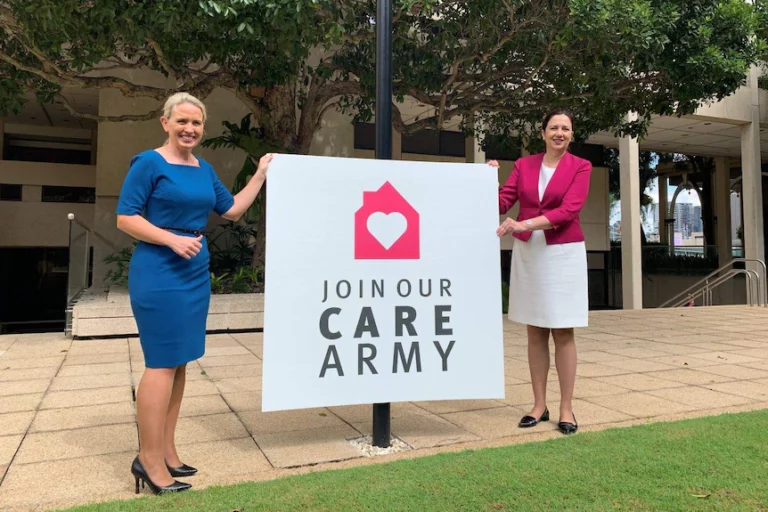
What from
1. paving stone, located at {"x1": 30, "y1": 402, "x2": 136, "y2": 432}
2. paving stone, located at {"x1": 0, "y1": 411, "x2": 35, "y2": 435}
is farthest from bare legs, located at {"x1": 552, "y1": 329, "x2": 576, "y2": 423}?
paving stone, located at {"x1": 0, "y1": 411, "x2": 35, "y2": 435}

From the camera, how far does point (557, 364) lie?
137 inches

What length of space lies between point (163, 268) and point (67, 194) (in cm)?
1792

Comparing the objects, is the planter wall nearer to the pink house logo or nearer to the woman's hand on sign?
the pink house logo

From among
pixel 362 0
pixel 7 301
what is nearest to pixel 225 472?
pixel 362 0

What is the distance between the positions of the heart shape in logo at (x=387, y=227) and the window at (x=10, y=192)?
18.0m

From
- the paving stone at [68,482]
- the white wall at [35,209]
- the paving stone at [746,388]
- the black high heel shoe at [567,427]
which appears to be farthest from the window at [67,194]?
the paving stone at [746,388]

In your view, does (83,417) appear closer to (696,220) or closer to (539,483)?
(539,483)

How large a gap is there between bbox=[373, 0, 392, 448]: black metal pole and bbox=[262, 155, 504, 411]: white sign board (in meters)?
0.13

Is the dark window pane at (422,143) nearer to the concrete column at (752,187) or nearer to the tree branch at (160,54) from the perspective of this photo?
the concrete column at (752,187)

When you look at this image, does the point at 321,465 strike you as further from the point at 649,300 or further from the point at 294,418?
the point at 649,300

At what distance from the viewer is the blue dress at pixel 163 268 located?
2.42 meters

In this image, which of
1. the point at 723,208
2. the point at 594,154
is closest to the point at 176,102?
the point at 594,154

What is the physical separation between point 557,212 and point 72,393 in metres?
3.85

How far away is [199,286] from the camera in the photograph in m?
2.57
